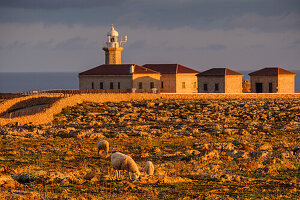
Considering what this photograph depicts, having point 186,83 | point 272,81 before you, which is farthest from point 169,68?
point 272,81

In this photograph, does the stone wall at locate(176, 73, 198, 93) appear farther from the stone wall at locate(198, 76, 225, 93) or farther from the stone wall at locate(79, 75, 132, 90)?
the stone wall at locate(79, 75, 132, 90)

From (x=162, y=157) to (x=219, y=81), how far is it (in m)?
47.2

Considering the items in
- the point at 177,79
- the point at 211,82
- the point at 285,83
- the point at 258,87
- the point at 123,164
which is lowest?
the point at 123,164

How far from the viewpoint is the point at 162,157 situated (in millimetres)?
20766

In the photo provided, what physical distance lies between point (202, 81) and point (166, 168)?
50.6 metres

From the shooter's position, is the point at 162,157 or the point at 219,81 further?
the point at 219,81

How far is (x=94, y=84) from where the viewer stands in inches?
2707

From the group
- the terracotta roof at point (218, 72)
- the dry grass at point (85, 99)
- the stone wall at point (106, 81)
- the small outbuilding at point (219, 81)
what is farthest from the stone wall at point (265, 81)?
the stone wall at point (106, 81)

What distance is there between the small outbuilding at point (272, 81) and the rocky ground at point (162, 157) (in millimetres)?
27292

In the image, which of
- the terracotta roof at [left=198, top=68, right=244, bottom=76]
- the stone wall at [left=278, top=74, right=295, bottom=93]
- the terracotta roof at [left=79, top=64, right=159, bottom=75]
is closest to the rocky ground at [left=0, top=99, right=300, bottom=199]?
the terracotta roof at [left=198, top=68, right=244, bottom=76]

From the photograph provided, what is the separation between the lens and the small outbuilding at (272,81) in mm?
66812

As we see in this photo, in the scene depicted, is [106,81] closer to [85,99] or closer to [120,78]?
[120,78]

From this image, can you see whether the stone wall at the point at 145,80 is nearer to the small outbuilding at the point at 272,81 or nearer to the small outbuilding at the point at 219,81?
the small outbuilding at the point at 219,81

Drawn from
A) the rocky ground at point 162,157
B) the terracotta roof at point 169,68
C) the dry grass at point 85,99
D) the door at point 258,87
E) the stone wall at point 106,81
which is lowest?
the rocky ground at point 162,157
